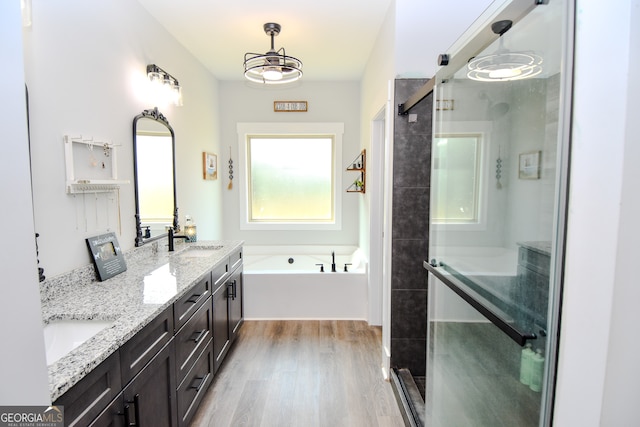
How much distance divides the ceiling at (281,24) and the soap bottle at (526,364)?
2.47m

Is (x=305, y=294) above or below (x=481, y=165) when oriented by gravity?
below

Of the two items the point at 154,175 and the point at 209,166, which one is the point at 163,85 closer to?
the point at 154,175

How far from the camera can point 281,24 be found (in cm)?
271

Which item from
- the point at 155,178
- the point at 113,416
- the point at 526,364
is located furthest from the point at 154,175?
the point at 526,364

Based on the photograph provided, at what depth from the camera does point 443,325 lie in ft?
5.04

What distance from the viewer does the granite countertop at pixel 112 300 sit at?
97cm

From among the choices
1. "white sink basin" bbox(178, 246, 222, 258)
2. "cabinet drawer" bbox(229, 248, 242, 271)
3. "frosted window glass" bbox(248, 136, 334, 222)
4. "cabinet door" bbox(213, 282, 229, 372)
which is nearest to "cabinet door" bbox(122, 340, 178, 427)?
"cabinet door" bbox(213, 282, 229, 372)

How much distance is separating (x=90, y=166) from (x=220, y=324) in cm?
139

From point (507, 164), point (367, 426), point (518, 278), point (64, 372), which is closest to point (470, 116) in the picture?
point (507, 164)

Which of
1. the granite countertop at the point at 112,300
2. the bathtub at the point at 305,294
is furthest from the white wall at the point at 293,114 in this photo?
the granite countertop at the point at 112,300

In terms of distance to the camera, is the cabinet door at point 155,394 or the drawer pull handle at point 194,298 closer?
the cabinet door at point 155,394

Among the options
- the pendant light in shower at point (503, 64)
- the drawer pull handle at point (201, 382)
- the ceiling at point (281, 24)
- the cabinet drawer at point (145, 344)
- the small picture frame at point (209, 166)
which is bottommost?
the drawer pull handle at point (201, 382)

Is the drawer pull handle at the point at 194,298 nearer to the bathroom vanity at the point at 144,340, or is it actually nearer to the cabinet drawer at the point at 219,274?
the bathroom vanity at the point at 144,340

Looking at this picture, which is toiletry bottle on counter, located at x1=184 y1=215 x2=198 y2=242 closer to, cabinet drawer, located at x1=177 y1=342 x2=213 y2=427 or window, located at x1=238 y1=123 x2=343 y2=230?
cabinet drawer, located at x1=177 y1=342 x2=213 y2=427
